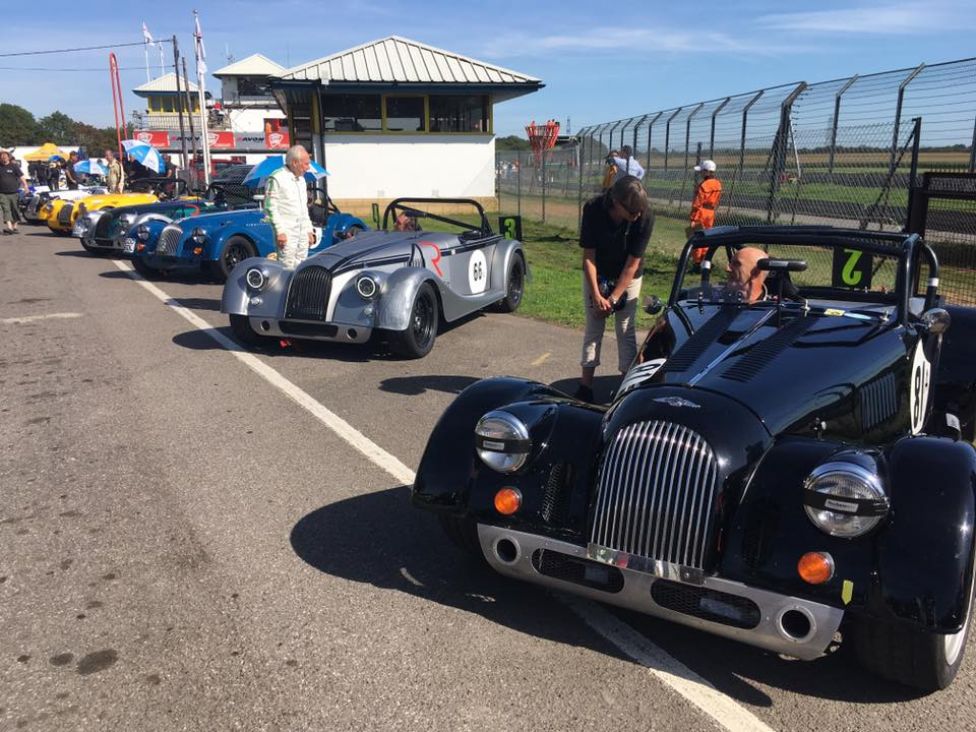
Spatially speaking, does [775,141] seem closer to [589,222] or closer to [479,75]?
[589,222]

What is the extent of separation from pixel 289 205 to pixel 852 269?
5574 mm

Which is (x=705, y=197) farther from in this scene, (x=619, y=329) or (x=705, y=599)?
(x=705, y=599)

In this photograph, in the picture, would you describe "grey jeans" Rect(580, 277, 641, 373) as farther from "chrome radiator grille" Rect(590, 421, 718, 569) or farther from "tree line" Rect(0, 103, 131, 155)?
"tree line" Rect(0, 103, 131, 155)

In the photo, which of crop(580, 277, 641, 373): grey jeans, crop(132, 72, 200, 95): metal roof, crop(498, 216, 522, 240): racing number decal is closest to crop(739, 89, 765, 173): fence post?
crop(498, 216, 522, 240): racing number decal

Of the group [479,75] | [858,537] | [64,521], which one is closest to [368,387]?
[64,521]

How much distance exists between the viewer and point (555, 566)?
2.97 m

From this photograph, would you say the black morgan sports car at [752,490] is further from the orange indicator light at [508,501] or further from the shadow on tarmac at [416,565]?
the shadow on tarmac at [416,565]

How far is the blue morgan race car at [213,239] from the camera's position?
1195 cm

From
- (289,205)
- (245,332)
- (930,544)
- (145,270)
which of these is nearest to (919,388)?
(930,544)

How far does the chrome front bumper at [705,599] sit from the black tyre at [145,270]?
37.5 ft

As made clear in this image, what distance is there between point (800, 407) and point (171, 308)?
898cm

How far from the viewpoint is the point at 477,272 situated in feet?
30.0

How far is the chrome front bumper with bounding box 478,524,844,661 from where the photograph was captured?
254 cm

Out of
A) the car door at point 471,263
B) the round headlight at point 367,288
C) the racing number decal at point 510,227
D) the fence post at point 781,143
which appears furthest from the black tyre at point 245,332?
the fence post at point 781,143
